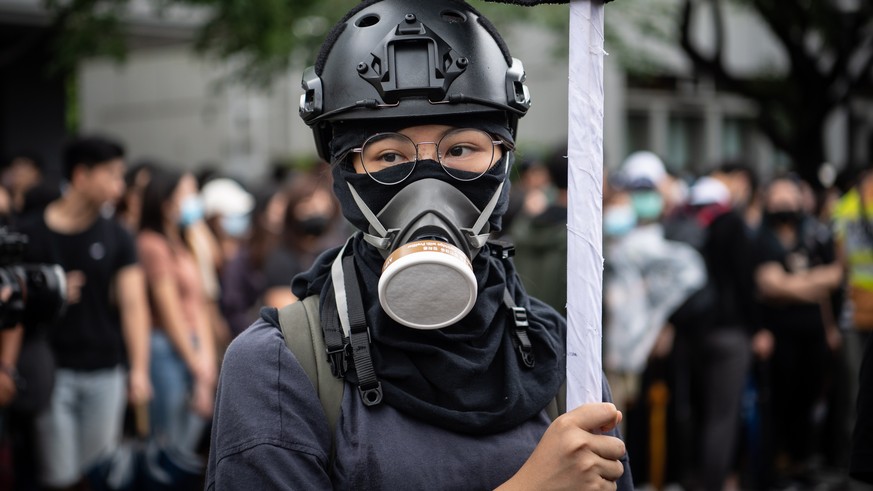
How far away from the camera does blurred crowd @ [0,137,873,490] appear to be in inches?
234

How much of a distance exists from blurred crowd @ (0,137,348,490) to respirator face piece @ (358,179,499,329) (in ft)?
12.7

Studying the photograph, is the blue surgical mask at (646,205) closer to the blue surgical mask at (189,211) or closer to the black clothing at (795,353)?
the black clothing at (795,353)

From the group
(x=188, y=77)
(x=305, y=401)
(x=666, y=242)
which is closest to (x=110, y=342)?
(x=666, y=242)

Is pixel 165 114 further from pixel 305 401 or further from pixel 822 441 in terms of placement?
pixel 305 401

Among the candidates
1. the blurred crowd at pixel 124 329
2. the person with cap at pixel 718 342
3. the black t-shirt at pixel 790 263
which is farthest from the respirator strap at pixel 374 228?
the black t-shirt at pixel 790 263

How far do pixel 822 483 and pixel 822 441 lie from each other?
3.13ft

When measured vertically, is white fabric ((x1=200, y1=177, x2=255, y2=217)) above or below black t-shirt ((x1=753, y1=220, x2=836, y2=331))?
above

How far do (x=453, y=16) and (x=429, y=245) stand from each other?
502 mm

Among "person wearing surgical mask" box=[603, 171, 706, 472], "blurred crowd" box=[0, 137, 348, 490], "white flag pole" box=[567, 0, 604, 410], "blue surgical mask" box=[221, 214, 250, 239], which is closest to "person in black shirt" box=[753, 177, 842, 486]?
"person wearing surgical mask" box=[603, 171, 706, 472]

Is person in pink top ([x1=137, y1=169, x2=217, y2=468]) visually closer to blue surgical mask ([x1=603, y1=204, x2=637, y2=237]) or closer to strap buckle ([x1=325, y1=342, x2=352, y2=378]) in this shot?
blue surgical mask ([x1=603, y1=204, x2=637, y2=237])

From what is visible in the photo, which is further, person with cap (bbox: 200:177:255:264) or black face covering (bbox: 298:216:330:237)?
person with cap (bbox: 200:177:255:264)

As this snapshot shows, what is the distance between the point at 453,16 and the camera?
2.15m

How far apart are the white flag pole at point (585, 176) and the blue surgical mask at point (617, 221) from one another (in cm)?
478

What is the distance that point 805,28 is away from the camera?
54.4ft
